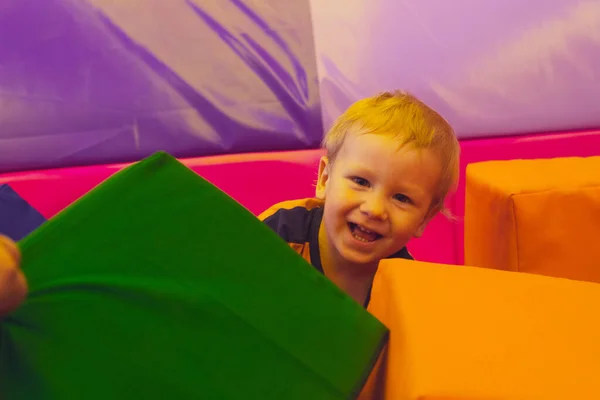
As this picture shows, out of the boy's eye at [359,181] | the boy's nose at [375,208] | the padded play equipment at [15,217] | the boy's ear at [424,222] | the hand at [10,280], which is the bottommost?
the boy's ear at [424,222]

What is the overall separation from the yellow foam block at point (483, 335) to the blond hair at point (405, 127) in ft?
0.97

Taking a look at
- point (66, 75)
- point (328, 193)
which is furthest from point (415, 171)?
point (66, 75)

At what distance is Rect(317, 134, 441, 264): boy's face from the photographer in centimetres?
70

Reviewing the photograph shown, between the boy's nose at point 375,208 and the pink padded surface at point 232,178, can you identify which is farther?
the pink padded surface at point 232,178

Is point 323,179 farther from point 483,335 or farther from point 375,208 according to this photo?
point 483,335

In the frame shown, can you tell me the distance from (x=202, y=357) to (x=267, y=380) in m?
0.04

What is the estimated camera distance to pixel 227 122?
952 millimetres

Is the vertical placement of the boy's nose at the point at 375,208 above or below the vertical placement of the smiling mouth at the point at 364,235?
above

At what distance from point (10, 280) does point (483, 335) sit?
0.99ft

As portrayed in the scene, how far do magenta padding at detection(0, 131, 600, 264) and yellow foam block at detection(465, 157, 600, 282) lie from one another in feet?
0.83

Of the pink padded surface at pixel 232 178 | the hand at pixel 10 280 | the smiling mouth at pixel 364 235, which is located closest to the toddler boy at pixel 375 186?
the smiling mouth at pixel 364 235

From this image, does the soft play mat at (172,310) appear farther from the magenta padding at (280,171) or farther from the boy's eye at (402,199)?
the magenta padding at (280,171)

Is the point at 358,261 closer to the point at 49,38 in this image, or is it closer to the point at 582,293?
the point at 582,293

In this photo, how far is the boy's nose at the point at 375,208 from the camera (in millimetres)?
694
